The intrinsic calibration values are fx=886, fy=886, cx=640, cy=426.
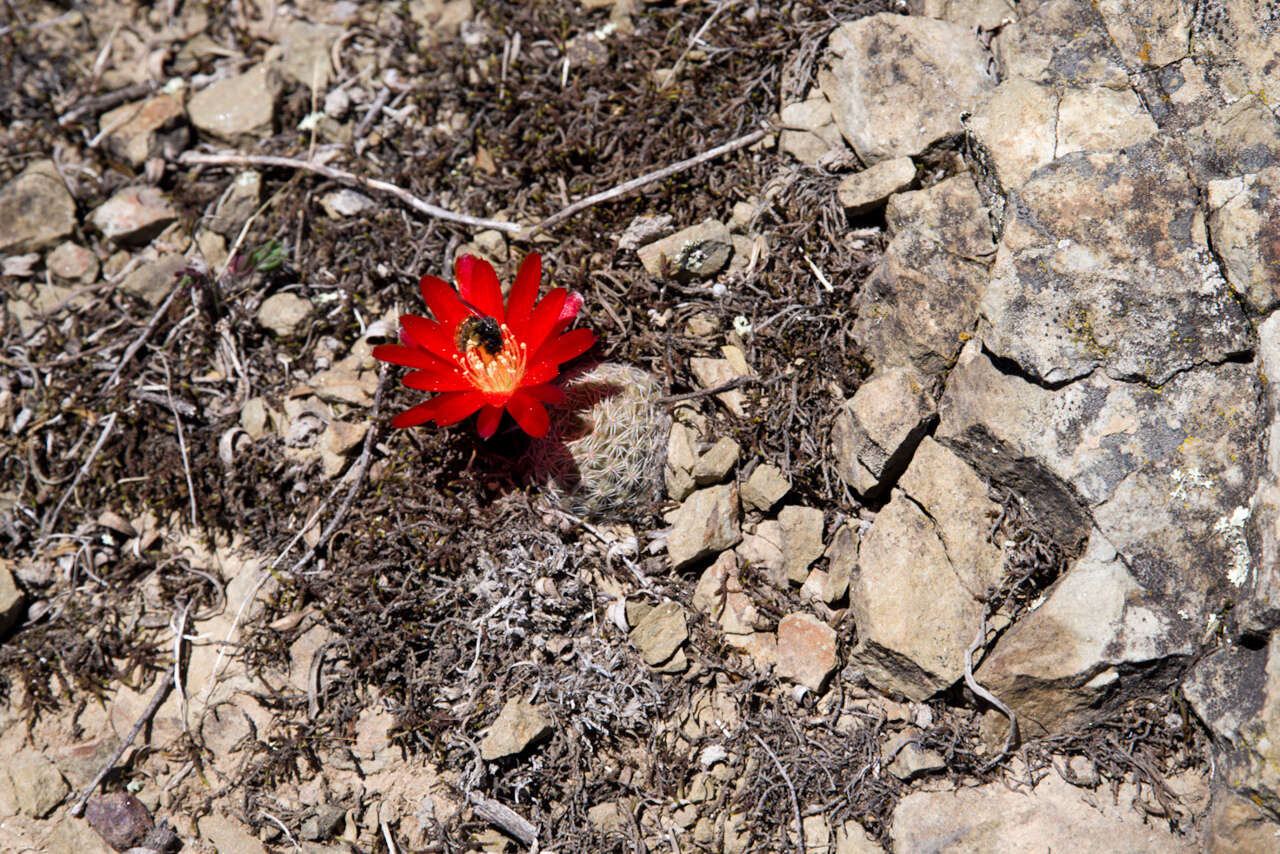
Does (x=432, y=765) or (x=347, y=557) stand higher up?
(x=347, y=557)

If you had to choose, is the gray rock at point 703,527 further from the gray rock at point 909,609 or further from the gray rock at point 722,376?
the gray rock at point 909,609

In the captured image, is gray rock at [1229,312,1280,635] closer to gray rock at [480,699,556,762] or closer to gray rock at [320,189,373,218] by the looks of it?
gray rock at [480,699,556,762]

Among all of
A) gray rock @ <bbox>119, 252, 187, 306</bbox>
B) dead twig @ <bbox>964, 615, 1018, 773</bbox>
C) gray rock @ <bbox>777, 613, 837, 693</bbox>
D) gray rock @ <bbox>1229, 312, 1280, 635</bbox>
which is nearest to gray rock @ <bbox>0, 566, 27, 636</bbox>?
gray rock @ <bbox>119, 252, 187, 306</bbox>

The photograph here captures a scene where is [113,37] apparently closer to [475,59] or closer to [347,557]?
[475,59]

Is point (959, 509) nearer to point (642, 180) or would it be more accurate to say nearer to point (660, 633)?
point (660, 633)

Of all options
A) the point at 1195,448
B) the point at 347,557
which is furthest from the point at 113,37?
the point at 1195,448

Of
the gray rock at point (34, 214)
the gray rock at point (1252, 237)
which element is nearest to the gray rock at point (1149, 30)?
the gray rock at point (1252, 237)
